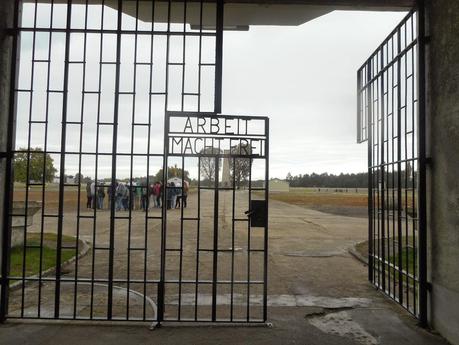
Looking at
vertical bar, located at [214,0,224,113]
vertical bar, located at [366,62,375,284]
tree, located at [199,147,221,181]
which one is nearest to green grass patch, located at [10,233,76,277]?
tree, located at [199,147,221,181]

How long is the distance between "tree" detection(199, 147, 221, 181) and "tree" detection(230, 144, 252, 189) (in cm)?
31

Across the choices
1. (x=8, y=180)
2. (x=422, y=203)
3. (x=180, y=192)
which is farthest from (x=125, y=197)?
(x=422, y=203)

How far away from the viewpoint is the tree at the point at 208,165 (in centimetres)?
612

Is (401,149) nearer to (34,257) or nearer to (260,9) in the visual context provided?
(260,9)

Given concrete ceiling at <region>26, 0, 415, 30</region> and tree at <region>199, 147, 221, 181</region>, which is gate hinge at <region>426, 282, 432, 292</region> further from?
concrete ceiling at <region>26, 0, 415, 30</region>

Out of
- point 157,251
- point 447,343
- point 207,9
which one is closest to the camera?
point 447,343

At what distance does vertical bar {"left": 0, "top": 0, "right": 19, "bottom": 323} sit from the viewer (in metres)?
5.82

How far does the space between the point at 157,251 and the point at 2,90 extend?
25.1 ft

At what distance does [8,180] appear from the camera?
5.98 m

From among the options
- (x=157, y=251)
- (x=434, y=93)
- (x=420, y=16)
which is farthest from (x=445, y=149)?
(x=157, y=251)

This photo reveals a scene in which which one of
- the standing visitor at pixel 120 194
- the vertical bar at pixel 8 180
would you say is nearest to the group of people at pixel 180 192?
the vertical bar at pixel 8 180

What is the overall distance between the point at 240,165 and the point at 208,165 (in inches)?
25.2

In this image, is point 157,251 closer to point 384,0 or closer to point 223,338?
point 223,338

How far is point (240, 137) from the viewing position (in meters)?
6.07
